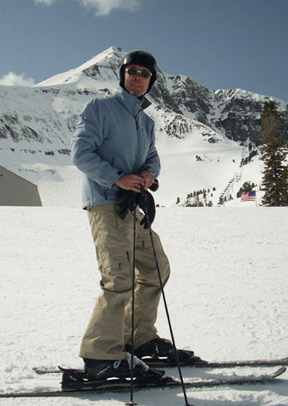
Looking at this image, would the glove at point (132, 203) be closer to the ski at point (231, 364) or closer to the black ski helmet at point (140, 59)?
the black ski helmet at point (140, 59)

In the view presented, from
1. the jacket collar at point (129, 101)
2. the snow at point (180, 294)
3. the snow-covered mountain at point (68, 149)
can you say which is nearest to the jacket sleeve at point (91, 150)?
the jacket collar at point (129, 101)

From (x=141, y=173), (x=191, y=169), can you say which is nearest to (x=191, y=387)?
(x=141, y=173)

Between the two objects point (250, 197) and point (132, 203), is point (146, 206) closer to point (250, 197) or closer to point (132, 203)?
point (132, 203)

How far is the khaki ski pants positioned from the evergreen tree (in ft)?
87.4

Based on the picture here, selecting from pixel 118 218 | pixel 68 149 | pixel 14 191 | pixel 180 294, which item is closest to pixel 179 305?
pixel 180 294

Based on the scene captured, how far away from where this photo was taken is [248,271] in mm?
5285

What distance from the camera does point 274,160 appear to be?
96.4ft

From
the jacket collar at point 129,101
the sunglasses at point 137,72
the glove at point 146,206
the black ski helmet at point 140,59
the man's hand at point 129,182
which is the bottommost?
the glove at point 146,206

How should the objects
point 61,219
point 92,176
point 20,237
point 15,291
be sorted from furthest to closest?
point 61,219 → point 20,237 → point 15,291 → point 92,176

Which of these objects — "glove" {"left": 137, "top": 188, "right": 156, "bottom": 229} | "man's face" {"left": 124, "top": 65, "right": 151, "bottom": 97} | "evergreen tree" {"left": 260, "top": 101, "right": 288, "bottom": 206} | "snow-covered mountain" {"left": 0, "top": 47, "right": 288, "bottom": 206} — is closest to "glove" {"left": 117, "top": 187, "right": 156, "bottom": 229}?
"glove" {"left": 137, "top": 188, "right": 156, "bottom": 229}

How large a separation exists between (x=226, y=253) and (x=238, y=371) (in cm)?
442

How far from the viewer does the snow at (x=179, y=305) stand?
2066 millimetres

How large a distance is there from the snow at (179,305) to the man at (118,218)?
26cm

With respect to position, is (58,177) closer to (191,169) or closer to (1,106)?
(191,169)
